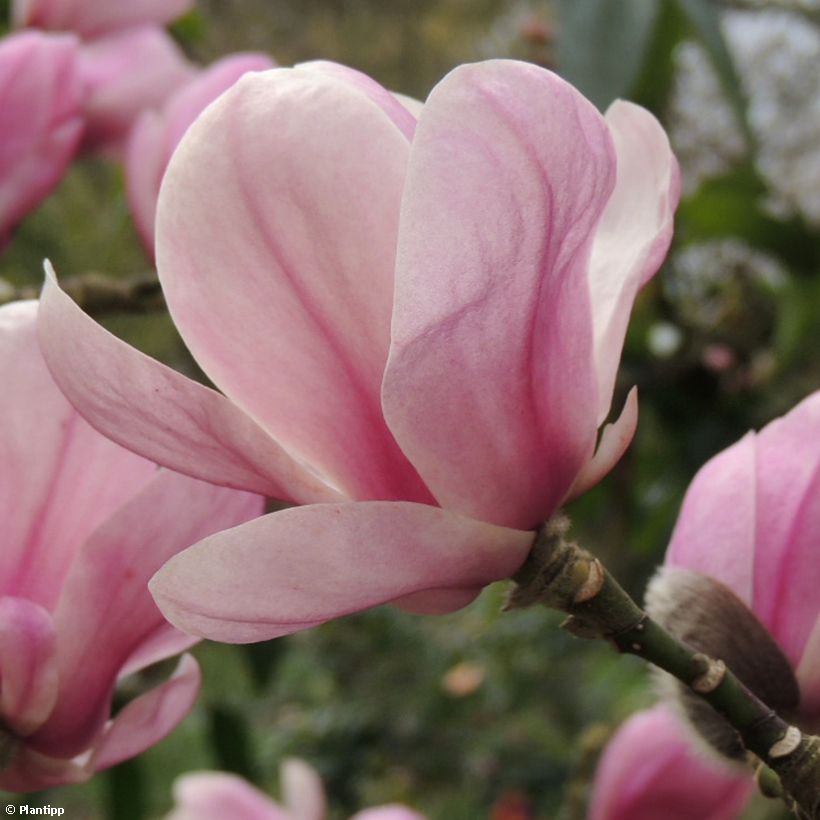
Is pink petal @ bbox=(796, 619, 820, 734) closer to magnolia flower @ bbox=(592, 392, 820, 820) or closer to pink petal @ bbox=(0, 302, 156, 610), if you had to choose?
magnolia flower @ bbox=(592, 392, 820, 820)

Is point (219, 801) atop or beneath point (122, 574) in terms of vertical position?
beneath

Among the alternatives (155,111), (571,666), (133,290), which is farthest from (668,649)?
(571,666)

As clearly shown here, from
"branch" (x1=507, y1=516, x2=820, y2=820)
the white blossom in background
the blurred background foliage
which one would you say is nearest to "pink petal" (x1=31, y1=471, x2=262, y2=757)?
"branch" (x1=507, y1=516, x2=820, y2=820)

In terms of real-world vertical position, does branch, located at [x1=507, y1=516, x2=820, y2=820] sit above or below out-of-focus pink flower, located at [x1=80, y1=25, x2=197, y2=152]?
above

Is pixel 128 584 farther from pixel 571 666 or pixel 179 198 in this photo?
pixel 571 666

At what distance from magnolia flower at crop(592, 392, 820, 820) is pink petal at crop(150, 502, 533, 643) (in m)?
0.10

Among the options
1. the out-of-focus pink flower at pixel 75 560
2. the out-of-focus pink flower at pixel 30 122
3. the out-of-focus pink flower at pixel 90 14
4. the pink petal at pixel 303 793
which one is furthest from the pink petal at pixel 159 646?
the out-of-focus pink flower at pixel 90 14

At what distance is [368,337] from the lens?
0.31m

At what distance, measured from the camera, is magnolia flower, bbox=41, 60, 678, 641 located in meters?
0.28

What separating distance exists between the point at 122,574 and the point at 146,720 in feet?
0.19

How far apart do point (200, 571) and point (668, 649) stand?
131mm

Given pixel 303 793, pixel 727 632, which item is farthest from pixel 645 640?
pixel 303 793

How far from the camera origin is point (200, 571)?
0.94 ft

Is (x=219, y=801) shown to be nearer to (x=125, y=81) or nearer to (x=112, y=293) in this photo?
(x=112, y=293)
